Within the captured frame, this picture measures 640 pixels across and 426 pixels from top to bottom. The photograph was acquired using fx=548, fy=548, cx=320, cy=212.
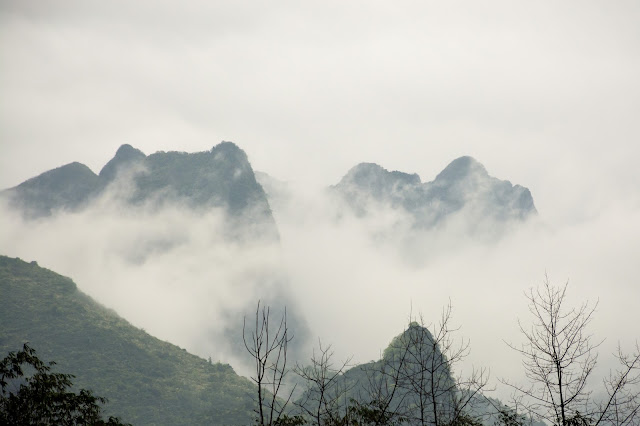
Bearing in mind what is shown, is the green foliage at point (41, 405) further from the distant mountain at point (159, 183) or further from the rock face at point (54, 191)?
the rock face at point (54, 191)

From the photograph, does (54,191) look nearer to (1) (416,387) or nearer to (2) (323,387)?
(1) (416,387)

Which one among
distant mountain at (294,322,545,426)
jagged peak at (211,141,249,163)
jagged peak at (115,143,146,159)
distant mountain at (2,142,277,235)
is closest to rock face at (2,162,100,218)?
distant mountain at (2,142,277,235)

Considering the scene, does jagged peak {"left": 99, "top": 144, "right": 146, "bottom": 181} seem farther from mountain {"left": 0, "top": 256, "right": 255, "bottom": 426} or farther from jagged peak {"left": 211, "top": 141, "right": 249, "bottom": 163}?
mountain {"left": 0, "top": 256, "right": 255, "bottom": 426}

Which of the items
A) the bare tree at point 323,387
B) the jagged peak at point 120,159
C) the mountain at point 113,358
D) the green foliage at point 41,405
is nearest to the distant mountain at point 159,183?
the jagged peak at point 120,159

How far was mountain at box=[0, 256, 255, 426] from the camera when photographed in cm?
8144

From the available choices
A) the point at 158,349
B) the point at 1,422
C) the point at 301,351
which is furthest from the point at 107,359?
the point at 301,351

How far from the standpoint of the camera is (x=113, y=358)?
91438 mm

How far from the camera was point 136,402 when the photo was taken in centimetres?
8244

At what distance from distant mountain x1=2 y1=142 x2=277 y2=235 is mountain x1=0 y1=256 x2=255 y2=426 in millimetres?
69439

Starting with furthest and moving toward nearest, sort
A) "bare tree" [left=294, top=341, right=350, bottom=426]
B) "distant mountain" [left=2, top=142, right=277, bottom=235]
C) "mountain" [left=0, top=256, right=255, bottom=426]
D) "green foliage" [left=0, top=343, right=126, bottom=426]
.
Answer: "distant mountain" [left=2, top=142, right=277, bottom=235] → "mountain" [left=0, top=256, right=255, bottom=426] → "green foliage" [left=0, top=343, right=126, bottom=426] → "bare tree" [left=294, top=341, right=350, bottom=426]

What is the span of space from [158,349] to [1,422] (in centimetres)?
8804

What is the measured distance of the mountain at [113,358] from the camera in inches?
3206

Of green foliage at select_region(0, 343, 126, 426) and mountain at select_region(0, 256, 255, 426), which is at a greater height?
mountain at select_region(0, 256, 255, 426)

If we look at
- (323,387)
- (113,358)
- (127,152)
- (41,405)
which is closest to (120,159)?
(127,152)
